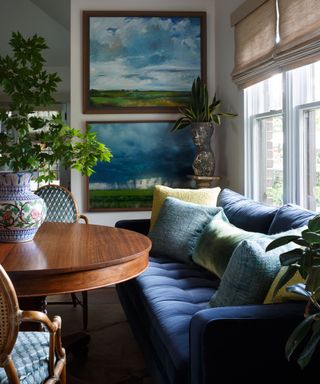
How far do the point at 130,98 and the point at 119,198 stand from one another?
863 millimetres

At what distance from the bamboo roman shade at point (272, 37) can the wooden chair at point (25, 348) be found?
6.19ft

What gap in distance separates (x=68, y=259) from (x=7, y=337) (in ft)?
1.78

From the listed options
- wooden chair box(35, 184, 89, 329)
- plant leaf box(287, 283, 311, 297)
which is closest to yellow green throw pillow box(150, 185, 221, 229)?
wooden chair box(35, 184, 89, 329)

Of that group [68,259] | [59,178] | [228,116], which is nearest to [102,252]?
[68,259]

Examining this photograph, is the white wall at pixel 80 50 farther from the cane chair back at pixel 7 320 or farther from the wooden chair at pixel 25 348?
the cane chair back at pixel 7 320

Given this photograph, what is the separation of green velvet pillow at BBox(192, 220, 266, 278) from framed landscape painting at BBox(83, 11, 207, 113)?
6.29 feet

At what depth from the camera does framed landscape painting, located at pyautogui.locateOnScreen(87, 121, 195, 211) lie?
15.2 ft

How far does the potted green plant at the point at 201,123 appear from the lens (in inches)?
171

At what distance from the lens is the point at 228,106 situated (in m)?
4.40

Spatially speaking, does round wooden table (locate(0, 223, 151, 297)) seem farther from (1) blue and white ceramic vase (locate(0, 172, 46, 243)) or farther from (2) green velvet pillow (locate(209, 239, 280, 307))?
(2) green velvet pillow (locate(209, 239, 280, 307))

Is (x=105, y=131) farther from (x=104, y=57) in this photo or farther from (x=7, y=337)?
(x=7, y=337)

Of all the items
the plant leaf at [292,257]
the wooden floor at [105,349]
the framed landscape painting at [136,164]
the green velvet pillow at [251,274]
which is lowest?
the wooden floor at [105,349]

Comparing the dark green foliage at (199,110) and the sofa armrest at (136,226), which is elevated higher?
the dark green foliage at (199,110)

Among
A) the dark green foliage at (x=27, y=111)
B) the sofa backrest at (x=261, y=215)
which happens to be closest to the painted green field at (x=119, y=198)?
the sofa backrest at (x=261, y=215)
